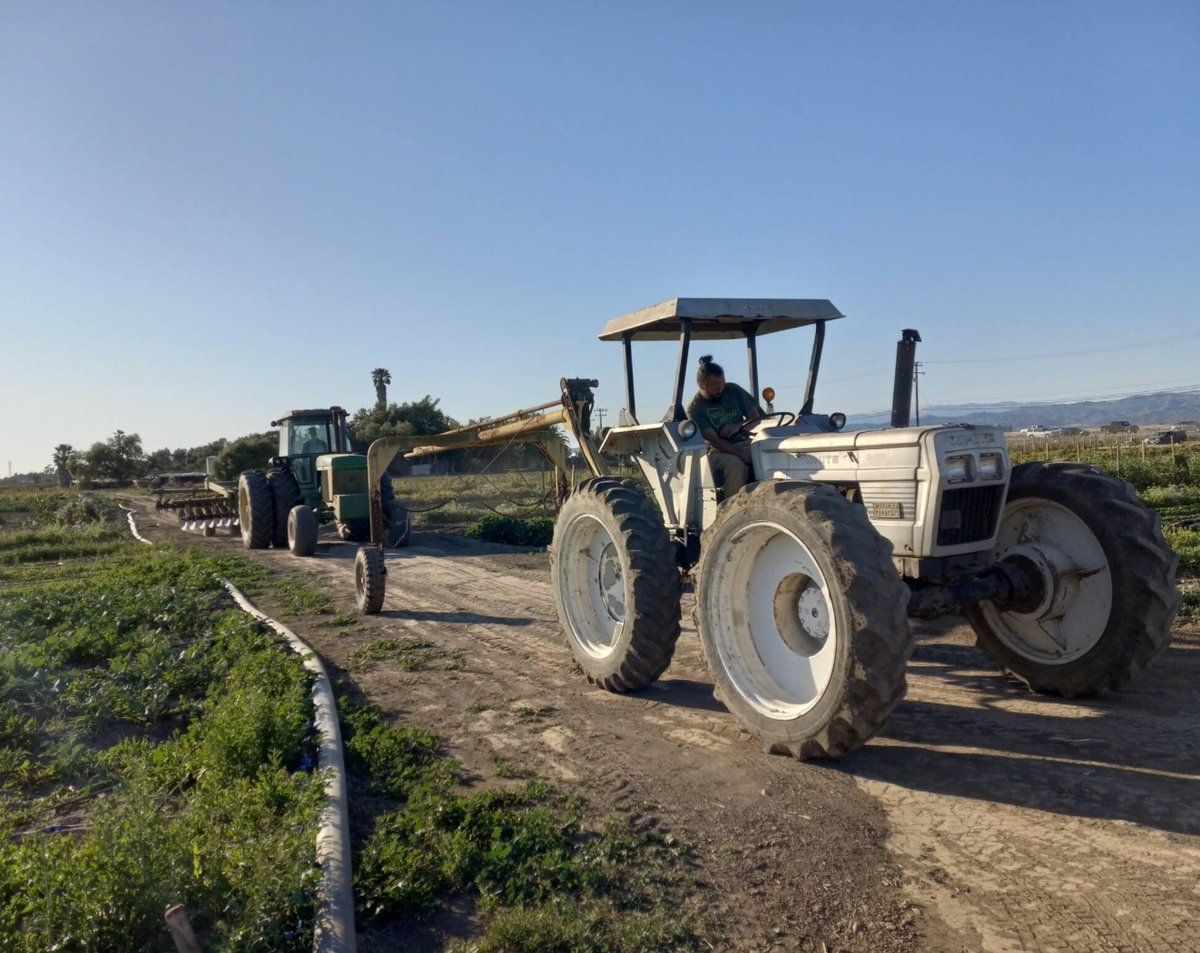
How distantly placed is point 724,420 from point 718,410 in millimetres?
95

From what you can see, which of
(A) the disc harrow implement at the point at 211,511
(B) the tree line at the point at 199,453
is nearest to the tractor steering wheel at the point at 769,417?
(A) the disc harrow implement at the point at 211,511

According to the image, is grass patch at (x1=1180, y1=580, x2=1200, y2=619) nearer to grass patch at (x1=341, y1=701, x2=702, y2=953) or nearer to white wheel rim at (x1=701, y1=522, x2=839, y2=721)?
white wheel rim at (x1=701, y1=522, x2=839, y2=721)

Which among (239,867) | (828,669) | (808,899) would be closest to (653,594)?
(828,669)

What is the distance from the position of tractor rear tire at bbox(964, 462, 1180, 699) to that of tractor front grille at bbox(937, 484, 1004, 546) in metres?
0.48

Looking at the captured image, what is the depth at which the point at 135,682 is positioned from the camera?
7.00 metres

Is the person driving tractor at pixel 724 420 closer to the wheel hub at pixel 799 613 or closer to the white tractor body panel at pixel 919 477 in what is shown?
the white tractor body panel at pixel 919 477

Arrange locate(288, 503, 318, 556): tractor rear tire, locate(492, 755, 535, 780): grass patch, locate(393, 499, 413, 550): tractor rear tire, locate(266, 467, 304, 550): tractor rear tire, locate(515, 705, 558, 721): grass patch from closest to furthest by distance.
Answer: locate(492, 755, 535, 780): grass patch
locate(515, 705, 558, 721): grass patch
locate(288, 503, 318, 556): tractor rear tire
locate(393, 499, 413, 550): tractor rear tire
locate(266, 467, 304, 550): tractor rear tire

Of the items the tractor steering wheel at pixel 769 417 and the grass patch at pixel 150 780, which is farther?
the tractor steering wheel at pixel 769 417

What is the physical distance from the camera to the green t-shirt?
6.97 metres

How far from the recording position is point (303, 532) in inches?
634

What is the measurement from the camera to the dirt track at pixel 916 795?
3.23m

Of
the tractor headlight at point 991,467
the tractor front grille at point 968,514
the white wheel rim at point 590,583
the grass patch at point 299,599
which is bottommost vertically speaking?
the grass patch at point 299,599

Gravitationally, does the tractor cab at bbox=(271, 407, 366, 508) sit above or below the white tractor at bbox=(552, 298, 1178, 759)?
above

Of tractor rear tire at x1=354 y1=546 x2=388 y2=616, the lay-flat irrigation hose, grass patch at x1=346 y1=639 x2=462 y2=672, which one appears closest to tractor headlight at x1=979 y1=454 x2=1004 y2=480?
the lay-flat irrigation hose
